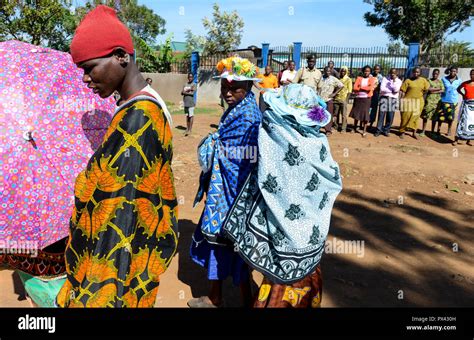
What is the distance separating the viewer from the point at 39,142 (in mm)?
1746

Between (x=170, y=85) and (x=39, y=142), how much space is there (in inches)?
676

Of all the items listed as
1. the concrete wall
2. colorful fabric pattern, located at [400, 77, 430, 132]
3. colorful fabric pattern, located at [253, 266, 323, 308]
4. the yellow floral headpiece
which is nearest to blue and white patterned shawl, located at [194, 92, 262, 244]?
the yellow floral headpiece

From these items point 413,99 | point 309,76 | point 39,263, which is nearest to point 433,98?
point 413,99

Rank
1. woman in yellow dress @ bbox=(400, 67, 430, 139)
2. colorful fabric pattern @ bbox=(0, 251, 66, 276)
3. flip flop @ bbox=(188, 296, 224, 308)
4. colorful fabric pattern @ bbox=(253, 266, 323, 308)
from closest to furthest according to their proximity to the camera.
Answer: colorful fabric pattern @ bbox=(0, 251, 66, 276) → colorful fabric pattern @ bbox=(253, 266, 323, 308) → flip flop @ bbox=(188, 296, 224, 308) → woman in yellow dress @ bbox=(400, 67, 430, 139)

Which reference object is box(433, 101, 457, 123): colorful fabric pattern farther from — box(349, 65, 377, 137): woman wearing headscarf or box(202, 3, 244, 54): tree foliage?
box(202, 3, 244, 54): tree foliage

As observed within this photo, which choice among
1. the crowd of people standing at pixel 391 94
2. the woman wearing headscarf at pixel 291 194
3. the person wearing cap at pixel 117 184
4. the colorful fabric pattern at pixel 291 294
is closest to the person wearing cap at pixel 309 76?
the crowd of people standing at pixel 391 94

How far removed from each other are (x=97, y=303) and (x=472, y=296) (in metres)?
3.41

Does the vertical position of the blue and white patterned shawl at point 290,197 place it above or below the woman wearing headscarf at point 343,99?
below

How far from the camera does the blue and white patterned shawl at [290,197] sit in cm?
231

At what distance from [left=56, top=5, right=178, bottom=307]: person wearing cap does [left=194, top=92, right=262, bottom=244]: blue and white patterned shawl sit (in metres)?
1.28

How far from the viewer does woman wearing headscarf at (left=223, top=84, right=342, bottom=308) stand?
2.31 metres

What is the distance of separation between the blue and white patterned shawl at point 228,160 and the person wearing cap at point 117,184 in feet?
4.19

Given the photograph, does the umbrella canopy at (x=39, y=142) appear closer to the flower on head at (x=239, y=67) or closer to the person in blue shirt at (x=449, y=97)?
the flower on head at (x=239, y=67)

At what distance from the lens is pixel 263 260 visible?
245 centimetres
